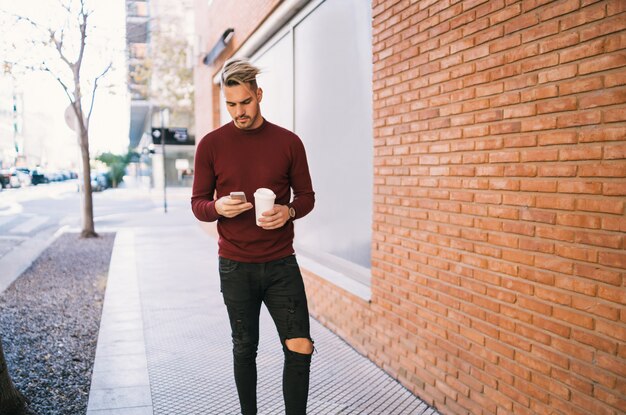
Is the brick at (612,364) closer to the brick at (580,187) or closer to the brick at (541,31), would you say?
the brick at (580,187)

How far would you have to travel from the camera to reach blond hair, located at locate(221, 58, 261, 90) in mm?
2434

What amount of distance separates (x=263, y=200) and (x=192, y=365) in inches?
91.9

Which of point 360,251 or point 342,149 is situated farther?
point 342,149

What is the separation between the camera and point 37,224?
1562 cm

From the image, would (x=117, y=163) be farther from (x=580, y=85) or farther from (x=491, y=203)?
(x=580, y=85)

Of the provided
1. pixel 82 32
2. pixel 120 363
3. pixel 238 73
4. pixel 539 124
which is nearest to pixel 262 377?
pixel 120 363

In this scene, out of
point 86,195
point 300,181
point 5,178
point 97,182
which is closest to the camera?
point 300,181

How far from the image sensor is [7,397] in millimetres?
3117

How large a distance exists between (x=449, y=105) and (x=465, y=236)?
0.80 metres

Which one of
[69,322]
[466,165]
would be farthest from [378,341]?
[69,322]

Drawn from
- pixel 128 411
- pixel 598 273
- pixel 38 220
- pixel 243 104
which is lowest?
pixel 38 220

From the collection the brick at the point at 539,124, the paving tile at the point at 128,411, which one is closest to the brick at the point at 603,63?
the brick at the point at 539,124

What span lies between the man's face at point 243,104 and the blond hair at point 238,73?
0.02 meters

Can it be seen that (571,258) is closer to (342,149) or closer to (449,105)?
(449,105)
